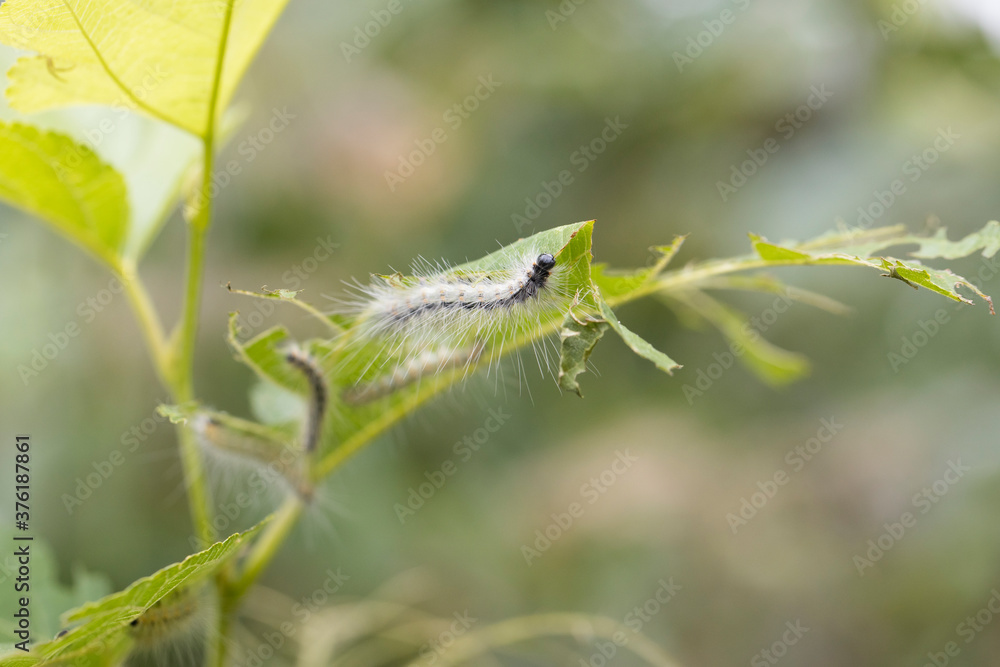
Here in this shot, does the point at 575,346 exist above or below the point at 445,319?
above

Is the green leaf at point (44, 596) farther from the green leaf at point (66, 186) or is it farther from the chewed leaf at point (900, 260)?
the chewed leaf at point (900, 260)

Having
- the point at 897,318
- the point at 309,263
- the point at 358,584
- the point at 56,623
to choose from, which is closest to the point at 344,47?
the point at 309,263

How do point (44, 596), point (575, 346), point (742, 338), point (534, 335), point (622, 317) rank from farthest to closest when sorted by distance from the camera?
point (622, 317)
point (742, 338)
point (44, 596)
point (534, 335)
point (575, 346)

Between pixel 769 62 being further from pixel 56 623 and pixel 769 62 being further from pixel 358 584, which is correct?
pixel 56 623

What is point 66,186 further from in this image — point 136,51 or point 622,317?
point 622,317

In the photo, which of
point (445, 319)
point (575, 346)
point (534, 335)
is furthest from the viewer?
point (445, 319)

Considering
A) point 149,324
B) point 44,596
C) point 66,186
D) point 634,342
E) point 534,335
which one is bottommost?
point 44,596

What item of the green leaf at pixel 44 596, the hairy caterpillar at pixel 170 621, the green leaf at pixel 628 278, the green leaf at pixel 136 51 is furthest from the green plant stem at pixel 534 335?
the green leaf at pixel 136 51

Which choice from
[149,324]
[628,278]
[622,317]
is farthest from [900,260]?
[622,317]

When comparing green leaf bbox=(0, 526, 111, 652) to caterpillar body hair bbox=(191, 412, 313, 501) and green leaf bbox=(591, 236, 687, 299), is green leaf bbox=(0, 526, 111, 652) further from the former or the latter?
green leaf bbox=(591, 236, 687, 299)
